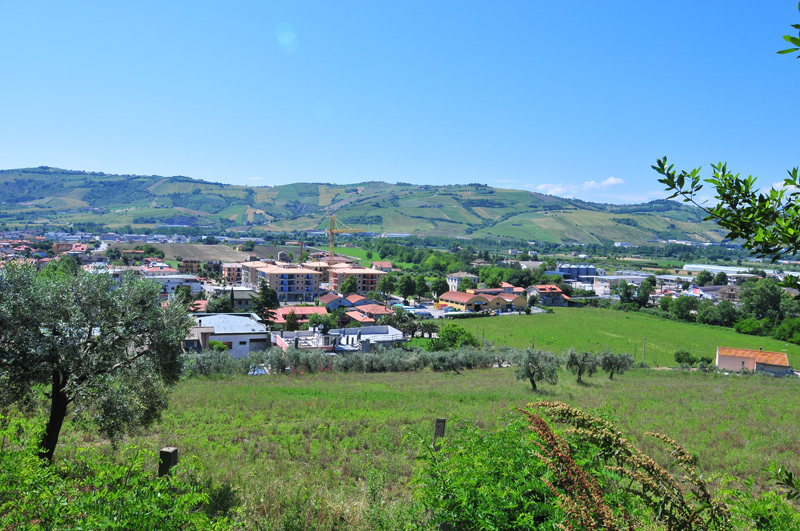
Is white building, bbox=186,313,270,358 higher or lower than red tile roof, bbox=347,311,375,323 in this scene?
higher

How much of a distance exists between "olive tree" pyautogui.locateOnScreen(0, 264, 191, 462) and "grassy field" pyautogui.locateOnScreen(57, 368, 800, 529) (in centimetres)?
98

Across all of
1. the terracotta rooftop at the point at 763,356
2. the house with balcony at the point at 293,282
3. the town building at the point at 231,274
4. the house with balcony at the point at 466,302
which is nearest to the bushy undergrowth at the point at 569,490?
the terracotta rooftop at the point at 763,356

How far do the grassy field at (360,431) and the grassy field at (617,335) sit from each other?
19.8 m

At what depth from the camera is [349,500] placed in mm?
5090

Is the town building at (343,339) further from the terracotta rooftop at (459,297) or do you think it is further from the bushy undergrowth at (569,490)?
the bushy undergrowth at (569,490)

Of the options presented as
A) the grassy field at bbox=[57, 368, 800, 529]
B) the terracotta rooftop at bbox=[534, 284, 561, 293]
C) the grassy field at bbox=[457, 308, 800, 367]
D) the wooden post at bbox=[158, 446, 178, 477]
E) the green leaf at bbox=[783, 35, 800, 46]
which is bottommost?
the grassy field at bbox=[457, 308, 800, 367]

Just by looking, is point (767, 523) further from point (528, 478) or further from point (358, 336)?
point (358, 336)

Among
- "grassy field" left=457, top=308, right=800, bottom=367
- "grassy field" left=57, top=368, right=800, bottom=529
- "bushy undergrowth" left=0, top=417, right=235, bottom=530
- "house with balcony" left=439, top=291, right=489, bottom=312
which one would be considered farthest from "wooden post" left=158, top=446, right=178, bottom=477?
"house with balcony" left=439, top=291, right=489, bottom=312

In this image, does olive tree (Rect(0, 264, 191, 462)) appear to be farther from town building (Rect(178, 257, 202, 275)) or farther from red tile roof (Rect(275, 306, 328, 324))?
town building (Rect(178, 257, 202, 275))

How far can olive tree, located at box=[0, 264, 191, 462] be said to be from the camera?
5973mm

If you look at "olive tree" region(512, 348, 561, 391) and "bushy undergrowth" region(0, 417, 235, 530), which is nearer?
"bushy undergrowth" region(0, 417, 235, 530)

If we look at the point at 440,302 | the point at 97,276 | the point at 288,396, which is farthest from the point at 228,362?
the point at 440,302

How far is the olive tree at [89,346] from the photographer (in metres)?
5.97

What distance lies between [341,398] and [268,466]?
648cm
